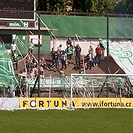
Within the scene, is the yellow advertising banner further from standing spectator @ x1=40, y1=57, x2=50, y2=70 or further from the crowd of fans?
standing spectator @ x1=40, y1=57, x2=50, y2=70

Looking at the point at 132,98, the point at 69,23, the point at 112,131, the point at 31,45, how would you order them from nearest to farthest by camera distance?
the point at 112,131, the point at 132,98, the point at 31,45, the point at 69,23

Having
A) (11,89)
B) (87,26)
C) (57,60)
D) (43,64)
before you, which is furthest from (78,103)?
(87,26)

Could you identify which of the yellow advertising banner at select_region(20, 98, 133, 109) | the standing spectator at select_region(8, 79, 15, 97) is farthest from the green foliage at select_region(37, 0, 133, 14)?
the yellow advertising banner at select_region(20, 98, 133, 109)

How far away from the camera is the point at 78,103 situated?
27828 mm

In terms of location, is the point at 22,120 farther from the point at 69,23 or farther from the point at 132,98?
the point at 69,23

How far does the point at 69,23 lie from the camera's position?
3741cm

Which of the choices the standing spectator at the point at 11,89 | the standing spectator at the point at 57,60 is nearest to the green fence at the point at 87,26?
the standing spectator at the point at 57,60

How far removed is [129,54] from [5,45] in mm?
7307

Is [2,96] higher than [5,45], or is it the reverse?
[5,45]

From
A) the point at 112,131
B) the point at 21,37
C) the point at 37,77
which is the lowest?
the point at 112,131

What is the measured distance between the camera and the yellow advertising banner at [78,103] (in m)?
27.5

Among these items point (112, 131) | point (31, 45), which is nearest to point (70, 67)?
point (31, 45)

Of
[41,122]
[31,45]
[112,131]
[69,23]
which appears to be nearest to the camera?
[112,131]

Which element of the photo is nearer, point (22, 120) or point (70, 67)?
point (22, 120)
